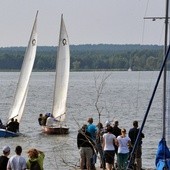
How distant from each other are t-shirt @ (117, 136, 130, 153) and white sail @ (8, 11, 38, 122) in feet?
82.1

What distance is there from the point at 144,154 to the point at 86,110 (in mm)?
36788

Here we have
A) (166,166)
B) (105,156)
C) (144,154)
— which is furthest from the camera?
(144,154)

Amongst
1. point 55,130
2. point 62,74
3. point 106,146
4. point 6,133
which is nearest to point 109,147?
point 106,146

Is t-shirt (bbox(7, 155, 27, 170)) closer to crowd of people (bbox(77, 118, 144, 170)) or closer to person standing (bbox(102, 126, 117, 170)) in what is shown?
crowd of people (bbox(77, 118, 144, 170))

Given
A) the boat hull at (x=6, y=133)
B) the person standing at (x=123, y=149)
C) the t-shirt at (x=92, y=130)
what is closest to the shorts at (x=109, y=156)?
the person standing at (x=123, y=149)

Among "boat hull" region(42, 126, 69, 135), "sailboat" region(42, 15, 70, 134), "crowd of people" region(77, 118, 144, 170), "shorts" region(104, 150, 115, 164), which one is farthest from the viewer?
"sailboat" region(42, 15, 70, 134)

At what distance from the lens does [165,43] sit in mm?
18828

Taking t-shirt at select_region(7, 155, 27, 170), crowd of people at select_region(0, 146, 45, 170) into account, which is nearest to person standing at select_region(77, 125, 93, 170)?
crowd of people at select_region(0, 146, 45, 170)

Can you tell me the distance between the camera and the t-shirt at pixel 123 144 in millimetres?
20562

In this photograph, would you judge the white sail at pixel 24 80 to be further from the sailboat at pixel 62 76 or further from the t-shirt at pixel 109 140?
the t-shirt at pixel 109 140

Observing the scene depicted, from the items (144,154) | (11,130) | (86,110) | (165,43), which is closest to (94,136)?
(165,43)

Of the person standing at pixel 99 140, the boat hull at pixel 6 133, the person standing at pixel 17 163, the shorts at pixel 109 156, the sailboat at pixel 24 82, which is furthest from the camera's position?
the sailboat at pixel 24 82

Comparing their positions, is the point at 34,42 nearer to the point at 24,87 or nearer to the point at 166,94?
the point at 24,87

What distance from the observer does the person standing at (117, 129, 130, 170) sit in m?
20.6
